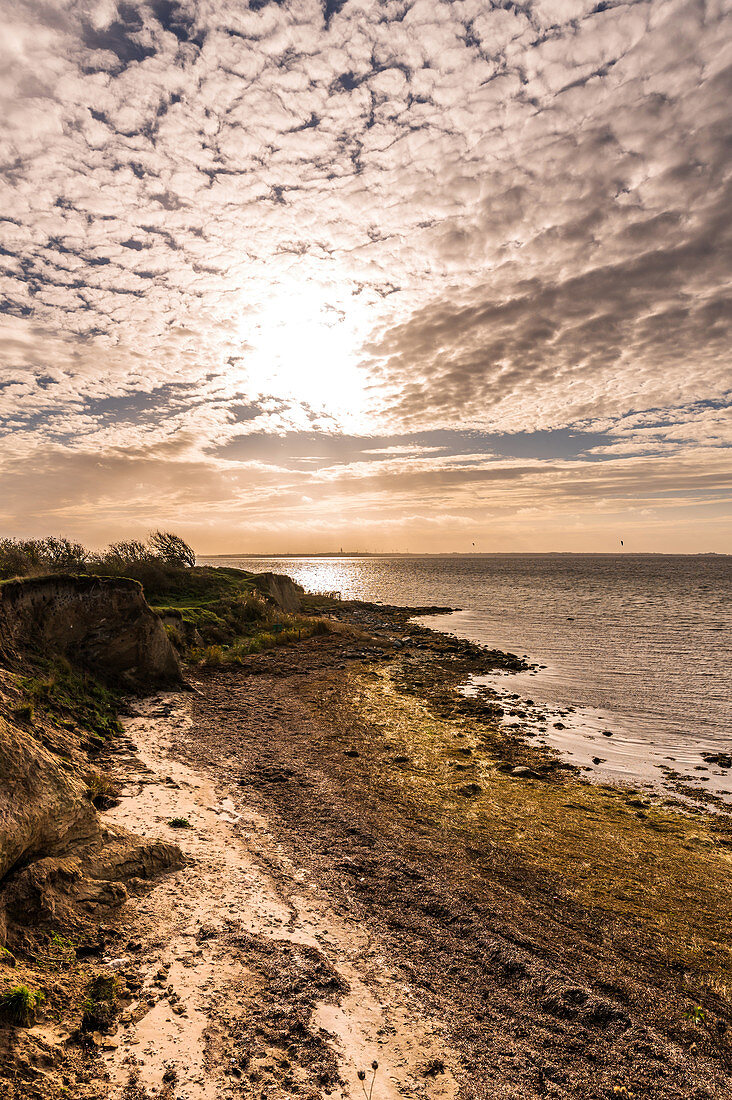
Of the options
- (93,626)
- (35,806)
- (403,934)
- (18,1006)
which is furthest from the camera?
(93,626)

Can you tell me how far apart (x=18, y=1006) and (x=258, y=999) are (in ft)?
7.58

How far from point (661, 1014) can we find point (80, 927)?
261 inches

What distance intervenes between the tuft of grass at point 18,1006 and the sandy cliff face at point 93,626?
8191 millimetres

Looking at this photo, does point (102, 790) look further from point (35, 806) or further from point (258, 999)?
point (258, 999)

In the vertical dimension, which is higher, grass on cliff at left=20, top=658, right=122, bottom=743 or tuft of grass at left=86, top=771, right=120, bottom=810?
grass on cliff at left=20, top=658, right=122, bottom=743

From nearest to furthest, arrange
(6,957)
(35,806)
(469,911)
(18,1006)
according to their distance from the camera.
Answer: (18,1006)
(6,957)
(35,806)
(469,911)

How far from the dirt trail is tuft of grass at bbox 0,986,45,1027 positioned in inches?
32.0

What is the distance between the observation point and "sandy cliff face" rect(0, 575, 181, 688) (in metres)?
12.2

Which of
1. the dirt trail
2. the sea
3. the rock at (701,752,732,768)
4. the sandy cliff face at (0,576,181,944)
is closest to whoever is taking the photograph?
the dirt trail

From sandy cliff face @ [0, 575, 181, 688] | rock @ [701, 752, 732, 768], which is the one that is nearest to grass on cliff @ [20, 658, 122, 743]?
sandy cliff face @ [0, 575, 181, 688]

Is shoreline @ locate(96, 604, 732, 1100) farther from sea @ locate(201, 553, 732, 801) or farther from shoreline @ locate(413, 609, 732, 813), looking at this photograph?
sea @ locate(201, 553, 732, 801)

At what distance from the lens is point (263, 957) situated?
5859 mm

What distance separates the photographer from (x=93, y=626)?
14344 millimetres

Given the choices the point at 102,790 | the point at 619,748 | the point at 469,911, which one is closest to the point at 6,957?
the point at 102,790
